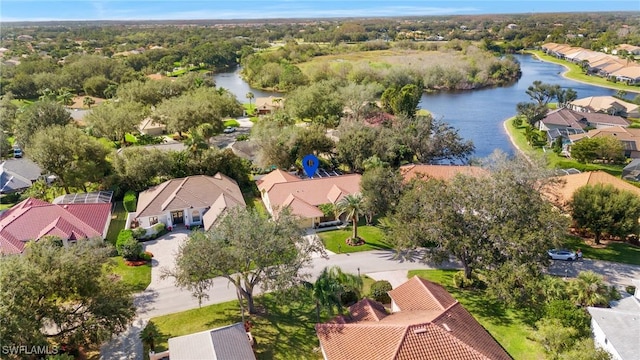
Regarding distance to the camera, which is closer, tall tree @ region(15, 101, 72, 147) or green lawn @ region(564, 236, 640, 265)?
green lawn @ region(564, 236, 640, 265)

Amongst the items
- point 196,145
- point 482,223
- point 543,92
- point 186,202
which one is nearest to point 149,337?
point 186,202

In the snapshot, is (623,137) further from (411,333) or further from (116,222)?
(116,222)

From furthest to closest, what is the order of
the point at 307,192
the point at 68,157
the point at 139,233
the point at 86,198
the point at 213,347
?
the point at 68,157, the point at 307,192, the point at 86,198, the point at 139,233, the point at 213,347

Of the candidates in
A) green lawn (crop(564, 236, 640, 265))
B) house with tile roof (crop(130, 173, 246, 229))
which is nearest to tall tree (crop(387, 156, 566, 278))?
green lawn (crop(564, 236, 640, 265))

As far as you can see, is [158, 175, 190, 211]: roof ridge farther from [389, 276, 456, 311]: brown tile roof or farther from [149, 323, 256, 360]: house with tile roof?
[389, 276, 456, 311]: brown tile roof

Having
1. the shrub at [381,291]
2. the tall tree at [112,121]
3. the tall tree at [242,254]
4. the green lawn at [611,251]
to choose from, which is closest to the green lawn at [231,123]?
the tall tree at [112,121]

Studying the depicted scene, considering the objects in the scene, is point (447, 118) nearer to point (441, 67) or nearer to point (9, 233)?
point (441, 67)
